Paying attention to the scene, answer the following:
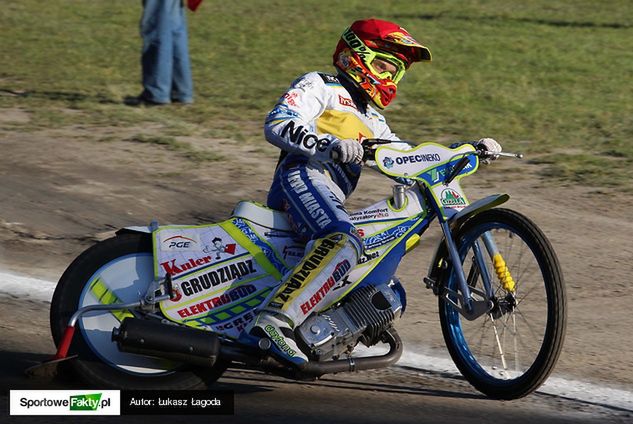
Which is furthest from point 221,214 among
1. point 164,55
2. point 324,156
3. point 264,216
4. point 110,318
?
point 164,55

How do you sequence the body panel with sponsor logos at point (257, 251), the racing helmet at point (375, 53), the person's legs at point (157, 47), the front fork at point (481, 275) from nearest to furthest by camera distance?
the front fork at point (481, 275), the body panel with sponsor logos at point (257, 251), the racing helmet at point (375, 53), the person's legs at point (157, 47)

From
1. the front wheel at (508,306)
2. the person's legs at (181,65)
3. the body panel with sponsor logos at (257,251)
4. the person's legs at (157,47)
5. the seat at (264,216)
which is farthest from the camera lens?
the person's legs at (181,65)

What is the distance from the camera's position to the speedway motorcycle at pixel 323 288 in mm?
5629

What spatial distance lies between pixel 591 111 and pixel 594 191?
10.3ft

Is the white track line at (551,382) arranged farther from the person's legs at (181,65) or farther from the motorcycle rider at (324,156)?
the person's legs at (181,65)

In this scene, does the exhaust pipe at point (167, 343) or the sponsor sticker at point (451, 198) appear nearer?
the exhaust pipe at point (167, 343)

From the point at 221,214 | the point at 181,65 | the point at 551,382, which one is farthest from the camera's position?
the point at 181,65

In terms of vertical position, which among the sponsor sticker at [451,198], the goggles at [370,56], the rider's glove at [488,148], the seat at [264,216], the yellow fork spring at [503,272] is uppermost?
the goggles at [370,56]

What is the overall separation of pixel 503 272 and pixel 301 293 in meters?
0.98

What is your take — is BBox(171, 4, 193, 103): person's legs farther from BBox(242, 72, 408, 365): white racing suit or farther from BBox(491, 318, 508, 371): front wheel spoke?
BBox(491, 318, 508, 371): front wheel spoke

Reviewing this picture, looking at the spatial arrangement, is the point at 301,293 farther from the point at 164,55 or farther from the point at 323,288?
the point at 164,55

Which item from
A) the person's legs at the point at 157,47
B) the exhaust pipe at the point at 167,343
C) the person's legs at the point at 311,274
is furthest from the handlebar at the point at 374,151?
the person's legs at the point at 157,47

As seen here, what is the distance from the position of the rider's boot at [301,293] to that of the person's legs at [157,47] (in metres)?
7.34

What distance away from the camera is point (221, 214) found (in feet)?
29.7
